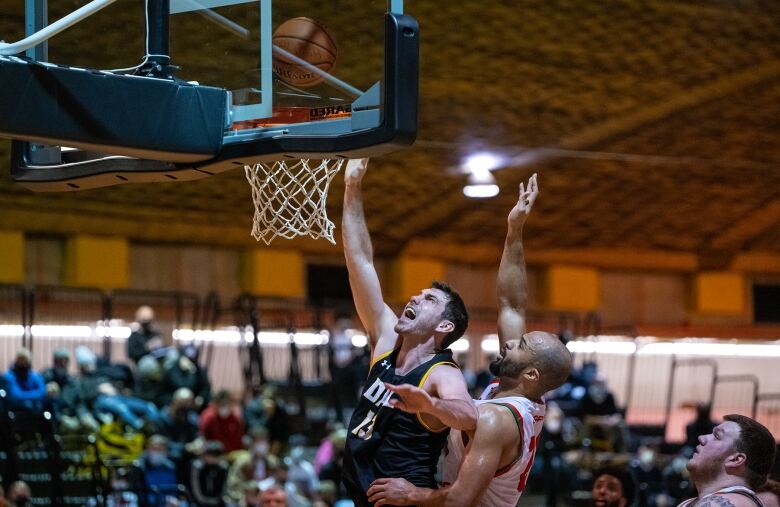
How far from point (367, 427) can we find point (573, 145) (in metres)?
12.3

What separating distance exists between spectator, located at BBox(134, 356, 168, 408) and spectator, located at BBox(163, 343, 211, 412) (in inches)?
3.0

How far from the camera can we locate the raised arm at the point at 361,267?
5652mm

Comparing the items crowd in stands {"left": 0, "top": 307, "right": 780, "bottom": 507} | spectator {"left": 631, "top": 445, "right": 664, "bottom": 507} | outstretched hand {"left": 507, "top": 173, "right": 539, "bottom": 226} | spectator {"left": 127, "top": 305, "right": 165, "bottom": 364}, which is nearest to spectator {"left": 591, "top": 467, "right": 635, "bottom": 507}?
outstretched hand {"left": 507, "top": 173, "right": 539, "bottom": 226}

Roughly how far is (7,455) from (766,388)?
16826 millimetres

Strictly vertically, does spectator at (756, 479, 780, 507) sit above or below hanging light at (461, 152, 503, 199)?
below

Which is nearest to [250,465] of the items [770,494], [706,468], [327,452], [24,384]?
[327,452]

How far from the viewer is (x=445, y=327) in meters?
5.32

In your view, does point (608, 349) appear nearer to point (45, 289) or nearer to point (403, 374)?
point (45, 289)

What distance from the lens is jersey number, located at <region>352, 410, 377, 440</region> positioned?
17.1ft

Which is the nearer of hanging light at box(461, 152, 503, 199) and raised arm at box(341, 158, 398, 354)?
raised arm at box(341, 158, 398, 354)

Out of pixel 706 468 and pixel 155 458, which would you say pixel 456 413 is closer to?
pixel 706 468

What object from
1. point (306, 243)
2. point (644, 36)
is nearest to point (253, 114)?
point (644, 36)

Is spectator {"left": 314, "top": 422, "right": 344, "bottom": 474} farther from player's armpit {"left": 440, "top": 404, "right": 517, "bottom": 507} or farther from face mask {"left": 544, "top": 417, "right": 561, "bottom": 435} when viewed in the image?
player's armpit {"left": 440, "top": 404, "right": 517, "bottom": 507}

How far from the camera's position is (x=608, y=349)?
73.7ft
